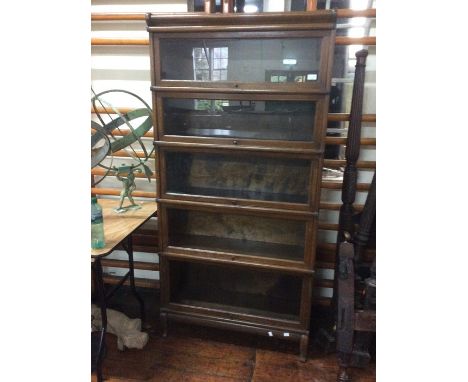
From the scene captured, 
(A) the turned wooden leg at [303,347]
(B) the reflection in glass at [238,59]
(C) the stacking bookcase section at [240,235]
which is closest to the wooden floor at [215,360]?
(A) the turned wooden leg at [303,347]

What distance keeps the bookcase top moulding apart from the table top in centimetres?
88

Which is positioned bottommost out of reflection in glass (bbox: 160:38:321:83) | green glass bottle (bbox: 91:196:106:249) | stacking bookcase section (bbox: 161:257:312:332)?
stacking bookcase section (bbox: 161:257:312:332)

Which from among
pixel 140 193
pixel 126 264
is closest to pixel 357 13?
pixel 140 193

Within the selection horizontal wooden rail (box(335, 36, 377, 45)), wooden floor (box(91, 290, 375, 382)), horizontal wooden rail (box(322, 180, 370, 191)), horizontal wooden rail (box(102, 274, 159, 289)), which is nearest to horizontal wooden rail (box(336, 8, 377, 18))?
horizontal wooden rail (box(335, 36, 377, 45))

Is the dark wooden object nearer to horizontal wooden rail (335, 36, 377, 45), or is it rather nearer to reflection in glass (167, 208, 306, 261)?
reflection in glass (167, 208, 306, 261)

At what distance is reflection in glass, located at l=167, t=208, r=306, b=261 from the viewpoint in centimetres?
161

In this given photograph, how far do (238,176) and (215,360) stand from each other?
94 cm

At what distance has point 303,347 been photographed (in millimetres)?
1566

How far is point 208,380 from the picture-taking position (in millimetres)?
1480

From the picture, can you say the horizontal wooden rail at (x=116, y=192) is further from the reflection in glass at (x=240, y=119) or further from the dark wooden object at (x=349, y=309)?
the dark wooden object at (x=349, y=309)

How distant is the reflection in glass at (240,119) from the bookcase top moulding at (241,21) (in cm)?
30

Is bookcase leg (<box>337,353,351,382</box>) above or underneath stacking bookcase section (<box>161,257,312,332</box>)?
underneath

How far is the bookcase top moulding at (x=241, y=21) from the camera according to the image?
1.25m
